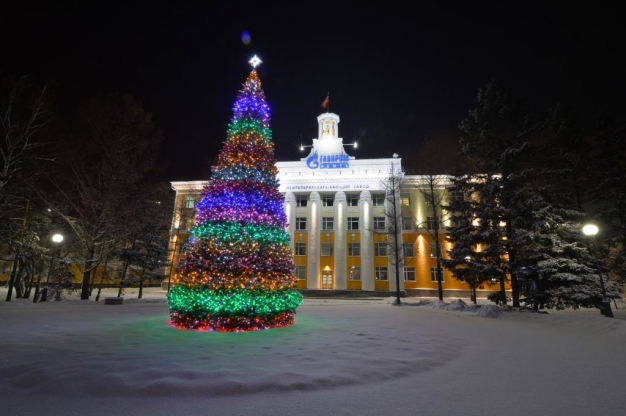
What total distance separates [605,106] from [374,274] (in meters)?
26.0

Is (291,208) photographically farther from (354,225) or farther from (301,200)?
(354,225)

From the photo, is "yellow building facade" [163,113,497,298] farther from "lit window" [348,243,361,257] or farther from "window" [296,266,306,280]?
"lit window" [348,243,361,257]

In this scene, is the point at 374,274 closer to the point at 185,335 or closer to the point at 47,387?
the point at 185,335

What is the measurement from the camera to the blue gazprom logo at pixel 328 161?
41.2 meters

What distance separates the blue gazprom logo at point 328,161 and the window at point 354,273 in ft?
42.8

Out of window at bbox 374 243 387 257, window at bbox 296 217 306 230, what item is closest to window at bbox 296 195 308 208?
window at bbox 296 217 306 230

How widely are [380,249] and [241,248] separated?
31153mm

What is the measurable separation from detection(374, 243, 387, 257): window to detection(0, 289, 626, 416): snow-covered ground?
30.1m

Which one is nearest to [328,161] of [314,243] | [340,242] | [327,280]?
[340,242]

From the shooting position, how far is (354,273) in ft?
129

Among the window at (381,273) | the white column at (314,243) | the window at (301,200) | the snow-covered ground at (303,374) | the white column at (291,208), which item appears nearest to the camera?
the snow-covered ground at (303,374)

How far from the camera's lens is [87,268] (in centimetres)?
2042

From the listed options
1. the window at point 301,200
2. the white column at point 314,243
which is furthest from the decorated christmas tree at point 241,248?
the window at point 301,200

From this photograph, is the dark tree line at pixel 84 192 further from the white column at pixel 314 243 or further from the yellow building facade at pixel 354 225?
the white column at pixel 314 243
